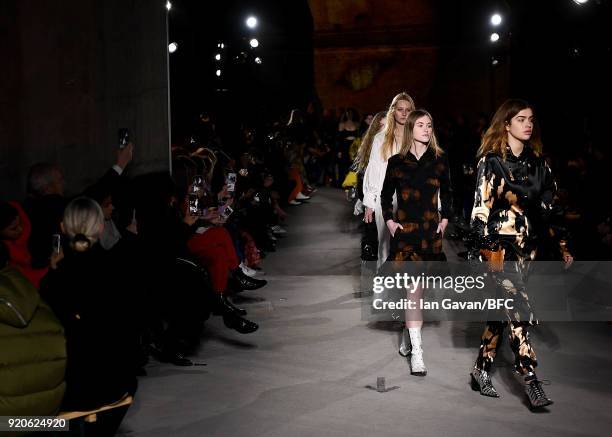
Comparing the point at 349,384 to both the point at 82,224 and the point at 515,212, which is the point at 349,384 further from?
the point at 82,224

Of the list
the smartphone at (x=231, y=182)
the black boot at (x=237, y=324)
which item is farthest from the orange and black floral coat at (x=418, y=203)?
the smartphone at (x=231, y=182)

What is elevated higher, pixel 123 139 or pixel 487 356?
pixel 123 139

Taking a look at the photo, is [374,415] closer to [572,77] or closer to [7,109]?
[7,109]

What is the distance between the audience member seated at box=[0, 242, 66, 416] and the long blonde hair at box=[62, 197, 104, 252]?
367 mm

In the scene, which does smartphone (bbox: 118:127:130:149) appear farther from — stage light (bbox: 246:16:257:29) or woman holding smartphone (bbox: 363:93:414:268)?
stage light (bbox: 246:16:257:29)

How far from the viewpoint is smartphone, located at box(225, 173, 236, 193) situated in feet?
34.9

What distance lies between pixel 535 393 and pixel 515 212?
1.09 meters

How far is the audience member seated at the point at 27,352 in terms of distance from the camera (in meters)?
3.84

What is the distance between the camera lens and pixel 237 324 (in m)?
7.54

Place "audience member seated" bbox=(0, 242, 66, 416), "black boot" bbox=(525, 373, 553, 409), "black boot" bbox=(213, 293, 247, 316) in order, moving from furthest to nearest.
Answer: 1. "black boot" bbox=(213, 293, 247, 316)
2. "black boot" bbox=(525, 373, 553, 409)
3. "audience member seated" bbox=(0, 242, 66, 416)

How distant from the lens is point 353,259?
11727mm

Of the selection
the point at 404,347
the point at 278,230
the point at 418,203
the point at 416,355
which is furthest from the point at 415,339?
the point at 278,230

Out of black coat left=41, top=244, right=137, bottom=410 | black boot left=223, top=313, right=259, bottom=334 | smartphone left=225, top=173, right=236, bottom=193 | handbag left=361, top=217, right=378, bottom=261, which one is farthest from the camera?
smartphone left=225, top=173, right=236, bottom=193

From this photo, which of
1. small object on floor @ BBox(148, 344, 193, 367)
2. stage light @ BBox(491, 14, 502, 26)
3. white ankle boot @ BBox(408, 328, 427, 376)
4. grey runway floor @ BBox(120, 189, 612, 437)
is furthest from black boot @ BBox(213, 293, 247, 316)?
stage light @ BBox(491, 14, 502, 26)
